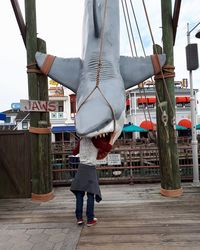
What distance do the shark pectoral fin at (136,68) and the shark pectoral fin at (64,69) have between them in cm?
64

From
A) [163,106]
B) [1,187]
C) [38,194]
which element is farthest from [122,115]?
[1,187]

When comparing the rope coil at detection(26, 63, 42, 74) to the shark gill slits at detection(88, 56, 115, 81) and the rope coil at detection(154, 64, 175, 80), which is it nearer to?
the shark gill slits at detection(88, 56, 115, 81)

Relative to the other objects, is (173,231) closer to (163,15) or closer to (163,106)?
(163,106)

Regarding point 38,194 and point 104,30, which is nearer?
point 104,30

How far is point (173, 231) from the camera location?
4.01 metres

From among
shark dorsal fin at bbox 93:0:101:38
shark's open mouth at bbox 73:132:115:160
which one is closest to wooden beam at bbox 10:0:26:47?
→ shark dorsal fin at bbox 93:0:101:38

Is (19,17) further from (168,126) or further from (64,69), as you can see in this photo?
(168,126)

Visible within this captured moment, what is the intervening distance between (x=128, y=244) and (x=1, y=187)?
349cm

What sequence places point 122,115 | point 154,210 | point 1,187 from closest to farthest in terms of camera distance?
1. point 122,115
2. point 154,210
3. point 1,187

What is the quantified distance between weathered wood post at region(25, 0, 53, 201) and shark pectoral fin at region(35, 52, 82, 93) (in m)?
1.22

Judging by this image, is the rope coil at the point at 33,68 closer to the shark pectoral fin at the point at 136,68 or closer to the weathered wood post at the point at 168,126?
the shark pectoral fin at the point at 136,68

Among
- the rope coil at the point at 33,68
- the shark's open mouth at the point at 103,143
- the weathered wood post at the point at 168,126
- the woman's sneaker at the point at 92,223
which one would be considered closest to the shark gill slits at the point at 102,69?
the shark's open mouth at the point at 103,143

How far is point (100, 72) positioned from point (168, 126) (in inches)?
102

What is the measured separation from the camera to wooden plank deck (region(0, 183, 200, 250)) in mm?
3680
